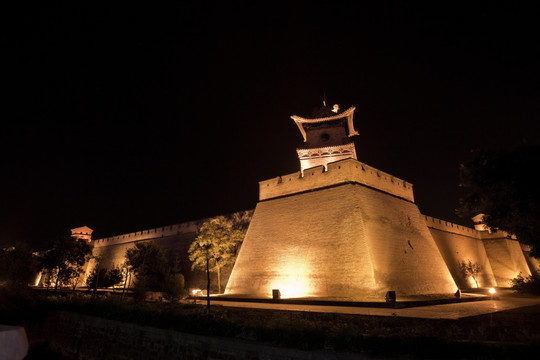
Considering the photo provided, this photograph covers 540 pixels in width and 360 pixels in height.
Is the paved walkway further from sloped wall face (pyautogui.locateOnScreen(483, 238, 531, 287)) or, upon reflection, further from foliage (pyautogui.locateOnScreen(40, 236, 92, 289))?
sloped wall face (pyautogui.locateOnScreen(483, 238, 531, 287))

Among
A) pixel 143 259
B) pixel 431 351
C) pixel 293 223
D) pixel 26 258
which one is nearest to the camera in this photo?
pixel 431 351

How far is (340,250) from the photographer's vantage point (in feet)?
40.1

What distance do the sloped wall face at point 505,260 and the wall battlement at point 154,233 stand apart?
2414cm

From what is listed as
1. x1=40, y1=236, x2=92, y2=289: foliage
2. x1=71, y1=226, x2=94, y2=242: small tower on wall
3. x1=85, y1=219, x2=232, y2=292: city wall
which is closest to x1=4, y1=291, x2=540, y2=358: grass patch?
x1=85, y1=219, x2=232, y2=292: city wall

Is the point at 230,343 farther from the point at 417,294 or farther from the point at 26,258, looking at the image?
the point at 26,258

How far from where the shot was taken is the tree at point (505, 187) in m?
5.89

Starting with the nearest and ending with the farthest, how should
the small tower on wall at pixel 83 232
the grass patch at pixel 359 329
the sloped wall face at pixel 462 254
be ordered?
1. the grass patch at pixel 359 329
2. the sloped wall face at pixel 462 254
3. the small tower on wall at pixel 83 232

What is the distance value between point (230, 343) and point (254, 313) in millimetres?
2729

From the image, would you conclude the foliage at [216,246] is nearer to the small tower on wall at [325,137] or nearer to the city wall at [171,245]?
the city wall at [171,245]

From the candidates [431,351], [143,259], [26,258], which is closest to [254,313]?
[431,351]

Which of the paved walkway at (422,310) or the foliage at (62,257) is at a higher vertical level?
the foliage at (62,257)

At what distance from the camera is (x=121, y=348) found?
8453mm

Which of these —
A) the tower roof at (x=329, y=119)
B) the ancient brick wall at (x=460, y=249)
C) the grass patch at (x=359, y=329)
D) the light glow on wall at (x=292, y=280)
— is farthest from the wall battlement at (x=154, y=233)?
the ancient brick wall at (x=460, y=249)

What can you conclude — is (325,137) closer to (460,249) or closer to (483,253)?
(460,249)
